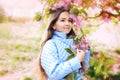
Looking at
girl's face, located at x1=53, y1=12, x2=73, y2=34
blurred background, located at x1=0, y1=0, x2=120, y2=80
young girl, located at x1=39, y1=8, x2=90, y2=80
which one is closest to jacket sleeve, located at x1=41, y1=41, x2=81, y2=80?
young girl, located at x1=39, y1=8, x2=90, y2=80

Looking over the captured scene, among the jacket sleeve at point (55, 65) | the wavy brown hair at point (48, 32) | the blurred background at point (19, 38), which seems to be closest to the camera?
the jacket sleeve at point (55, 65)

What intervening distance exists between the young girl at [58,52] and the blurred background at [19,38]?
694 millimetres

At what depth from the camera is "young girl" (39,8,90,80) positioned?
1769 millimetres

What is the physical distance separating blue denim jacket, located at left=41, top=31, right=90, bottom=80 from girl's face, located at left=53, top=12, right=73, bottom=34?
1.1 inches

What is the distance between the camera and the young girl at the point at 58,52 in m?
1.77

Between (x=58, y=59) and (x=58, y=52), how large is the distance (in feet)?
0.13

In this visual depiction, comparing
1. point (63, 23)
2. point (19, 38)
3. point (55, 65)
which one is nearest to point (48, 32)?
point (63, 23)

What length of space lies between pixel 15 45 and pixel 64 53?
846mm

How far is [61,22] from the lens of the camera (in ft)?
6.28

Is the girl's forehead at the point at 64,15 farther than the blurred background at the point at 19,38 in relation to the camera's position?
No

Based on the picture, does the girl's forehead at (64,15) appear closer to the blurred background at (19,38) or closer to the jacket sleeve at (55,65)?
the jacket sleeve at (55,65)

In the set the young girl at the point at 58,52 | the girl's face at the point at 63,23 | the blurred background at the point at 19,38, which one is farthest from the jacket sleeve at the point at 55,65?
the blurred background at the point at 19,38

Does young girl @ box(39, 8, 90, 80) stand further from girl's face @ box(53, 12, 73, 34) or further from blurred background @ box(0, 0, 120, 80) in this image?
blurred background @ box(0, 0, 120, 80)

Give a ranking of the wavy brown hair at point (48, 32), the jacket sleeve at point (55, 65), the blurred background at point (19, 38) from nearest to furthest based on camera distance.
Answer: the jacket sleeve at point (55, 65)
the wavy brown hair at point (48, 32)
the blurred background at point (19, 38)
